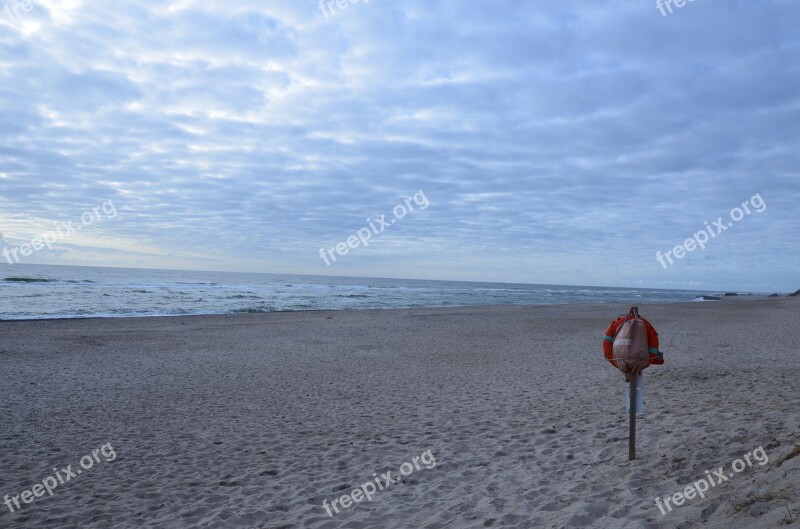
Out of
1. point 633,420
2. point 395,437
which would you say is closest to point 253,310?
point 395,437

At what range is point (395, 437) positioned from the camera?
277 inches

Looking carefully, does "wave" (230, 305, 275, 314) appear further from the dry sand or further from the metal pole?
the metal pole

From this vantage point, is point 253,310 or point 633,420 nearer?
point 633,420

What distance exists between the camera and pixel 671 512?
391cm

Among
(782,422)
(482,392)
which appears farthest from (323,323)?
(782,422)

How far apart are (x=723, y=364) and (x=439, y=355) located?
23.7 ft

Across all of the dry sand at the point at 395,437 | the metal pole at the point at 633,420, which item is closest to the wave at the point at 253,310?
the dry sand at the point at 395,437

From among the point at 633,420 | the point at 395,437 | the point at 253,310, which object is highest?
the point at 633,420

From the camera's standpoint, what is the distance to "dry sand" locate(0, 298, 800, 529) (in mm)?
4561

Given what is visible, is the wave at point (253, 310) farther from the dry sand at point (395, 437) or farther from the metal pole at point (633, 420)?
the metal pole at point (633, 420)

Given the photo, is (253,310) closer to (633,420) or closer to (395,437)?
(395,437)

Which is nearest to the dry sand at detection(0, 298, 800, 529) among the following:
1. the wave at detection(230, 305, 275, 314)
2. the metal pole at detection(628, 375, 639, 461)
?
the metal pole at detection(628, 375, 639, 461)

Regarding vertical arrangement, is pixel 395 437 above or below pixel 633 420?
below

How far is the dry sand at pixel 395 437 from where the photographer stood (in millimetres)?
4561
